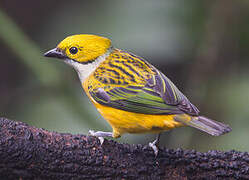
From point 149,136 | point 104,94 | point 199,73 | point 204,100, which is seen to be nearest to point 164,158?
point 104,94

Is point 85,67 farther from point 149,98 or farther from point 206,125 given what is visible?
point 206,125

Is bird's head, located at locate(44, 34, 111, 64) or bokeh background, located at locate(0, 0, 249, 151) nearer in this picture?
bird's head, located at locate(44, 34, 111, 64)

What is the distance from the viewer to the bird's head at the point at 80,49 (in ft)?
15.0

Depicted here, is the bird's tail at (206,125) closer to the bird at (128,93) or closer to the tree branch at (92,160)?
the bird at (128,93)

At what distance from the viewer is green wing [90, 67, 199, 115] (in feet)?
13.1

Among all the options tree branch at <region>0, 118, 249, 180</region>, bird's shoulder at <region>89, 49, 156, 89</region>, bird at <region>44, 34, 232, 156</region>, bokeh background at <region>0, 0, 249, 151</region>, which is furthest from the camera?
bokeh background at <region>0, 0, 249, 151</region>

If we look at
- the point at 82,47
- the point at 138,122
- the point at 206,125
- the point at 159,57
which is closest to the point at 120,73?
the point at 82,47

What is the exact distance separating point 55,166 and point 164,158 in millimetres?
960

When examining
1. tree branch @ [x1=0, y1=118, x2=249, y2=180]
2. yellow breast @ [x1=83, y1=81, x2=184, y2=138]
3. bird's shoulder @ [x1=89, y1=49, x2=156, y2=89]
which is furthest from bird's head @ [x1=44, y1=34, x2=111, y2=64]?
tree branch @ [x1=0, y1=118, x2=249, y2=180]

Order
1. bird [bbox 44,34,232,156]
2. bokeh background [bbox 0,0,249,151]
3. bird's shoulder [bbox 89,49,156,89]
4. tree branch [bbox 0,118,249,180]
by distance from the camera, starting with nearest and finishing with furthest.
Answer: tree branch [bbox 0,118,249,180] → bird [bbox 44,34,232,156] → bird's shoulder [bbox 89,49,156,89] → bokeh background [bbox 0,0,249,151]

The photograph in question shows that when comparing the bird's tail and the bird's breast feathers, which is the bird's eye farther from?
the bird's tail

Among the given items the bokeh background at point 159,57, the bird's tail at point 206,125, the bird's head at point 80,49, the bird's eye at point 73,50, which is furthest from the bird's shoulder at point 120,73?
the bokeh background at point 159,57

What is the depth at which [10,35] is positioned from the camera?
5801mm

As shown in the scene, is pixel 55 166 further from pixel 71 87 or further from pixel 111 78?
pixel 71 87
